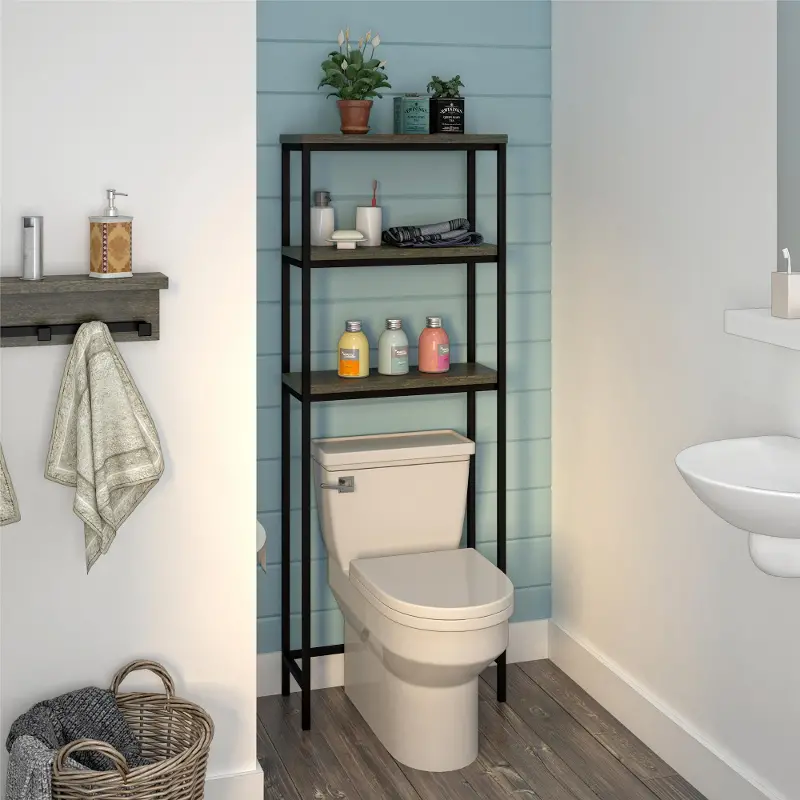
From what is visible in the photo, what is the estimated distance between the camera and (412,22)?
11.1 feet

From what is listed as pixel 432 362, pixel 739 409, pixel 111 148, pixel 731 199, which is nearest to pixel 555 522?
pixel 432 362

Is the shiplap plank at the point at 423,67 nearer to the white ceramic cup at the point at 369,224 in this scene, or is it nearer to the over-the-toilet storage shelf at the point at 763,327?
the white ceramic cup at the point at 369,224

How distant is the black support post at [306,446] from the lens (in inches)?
121

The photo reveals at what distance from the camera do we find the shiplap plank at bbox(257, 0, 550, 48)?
3246 mm

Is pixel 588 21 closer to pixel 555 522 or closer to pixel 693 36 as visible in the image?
pixel 693 36

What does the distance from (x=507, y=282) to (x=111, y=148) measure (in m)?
1.53

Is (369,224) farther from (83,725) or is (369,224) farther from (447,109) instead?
(83,725)

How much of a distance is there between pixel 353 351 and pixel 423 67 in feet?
2.90

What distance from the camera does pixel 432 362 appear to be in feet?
10.9

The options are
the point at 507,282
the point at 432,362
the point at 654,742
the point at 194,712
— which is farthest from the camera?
the point at 507,282

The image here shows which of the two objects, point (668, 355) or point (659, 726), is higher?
point (668, 355)

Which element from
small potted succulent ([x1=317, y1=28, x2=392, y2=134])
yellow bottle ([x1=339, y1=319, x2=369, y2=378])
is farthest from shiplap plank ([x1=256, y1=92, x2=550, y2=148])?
yellow bottle ([x1=339, y1=319, x2=369, y2=378])

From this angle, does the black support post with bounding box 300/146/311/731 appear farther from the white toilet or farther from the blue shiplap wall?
the blue shiplap wall

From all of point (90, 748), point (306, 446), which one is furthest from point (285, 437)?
point (90, 748)
